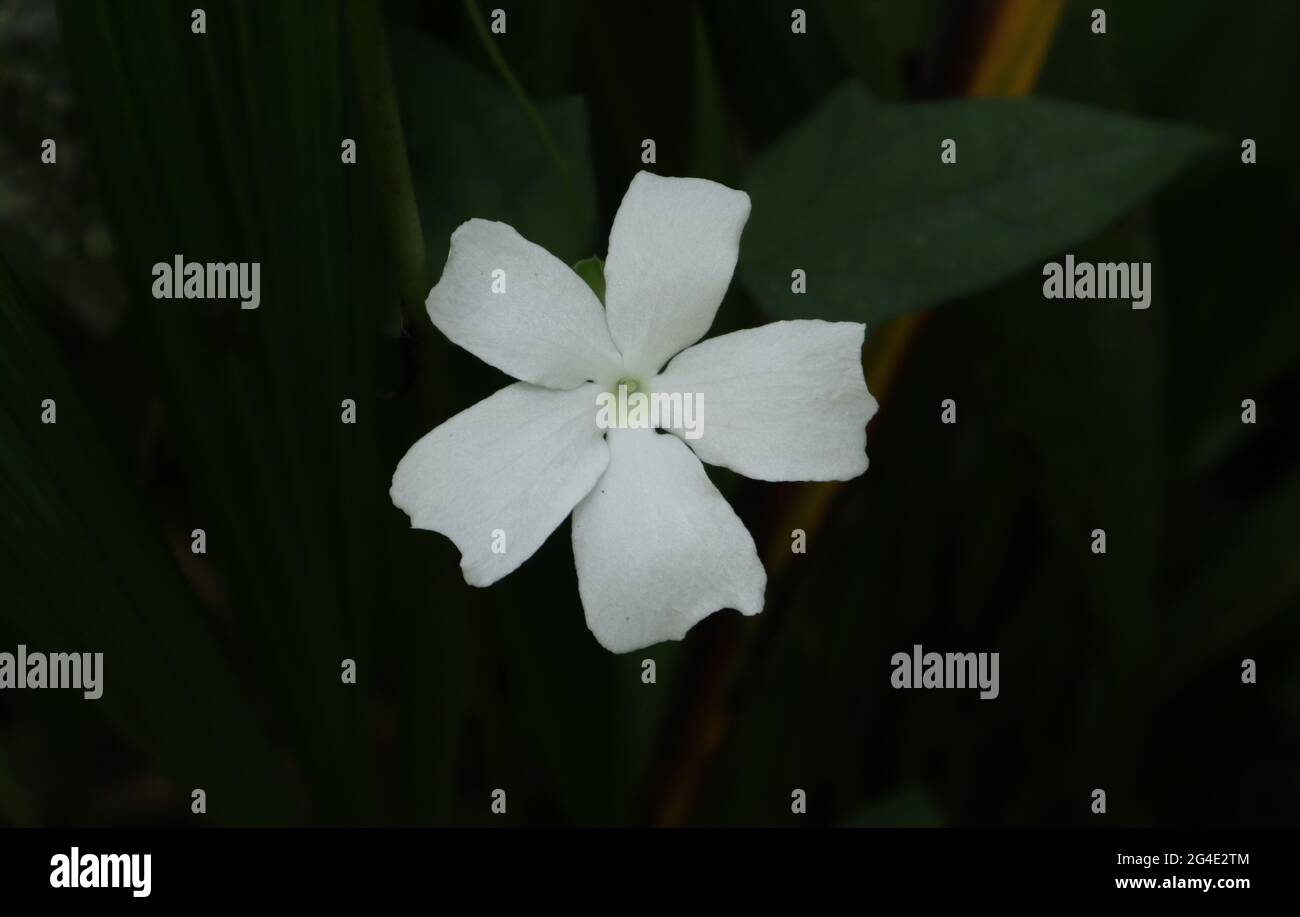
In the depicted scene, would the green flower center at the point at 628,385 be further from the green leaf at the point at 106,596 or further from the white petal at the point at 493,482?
the green leaf at the point at 106,596

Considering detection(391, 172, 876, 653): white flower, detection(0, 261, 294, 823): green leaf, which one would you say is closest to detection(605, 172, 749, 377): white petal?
detection(391, 172, 876, 653): white flower

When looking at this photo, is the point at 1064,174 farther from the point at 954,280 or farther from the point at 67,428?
the point at 67,428

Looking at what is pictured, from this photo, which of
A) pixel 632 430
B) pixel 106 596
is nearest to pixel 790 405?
pixel 632 430

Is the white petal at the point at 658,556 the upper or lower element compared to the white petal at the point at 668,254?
lower

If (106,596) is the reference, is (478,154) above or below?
above

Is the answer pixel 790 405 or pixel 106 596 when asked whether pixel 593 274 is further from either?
pixel 106 596

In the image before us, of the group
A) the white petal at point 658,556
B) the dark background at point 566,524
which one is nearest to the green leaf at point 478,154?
the dark background at point 566,524

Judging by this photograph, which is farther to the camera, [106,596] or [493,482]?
[106,596]
